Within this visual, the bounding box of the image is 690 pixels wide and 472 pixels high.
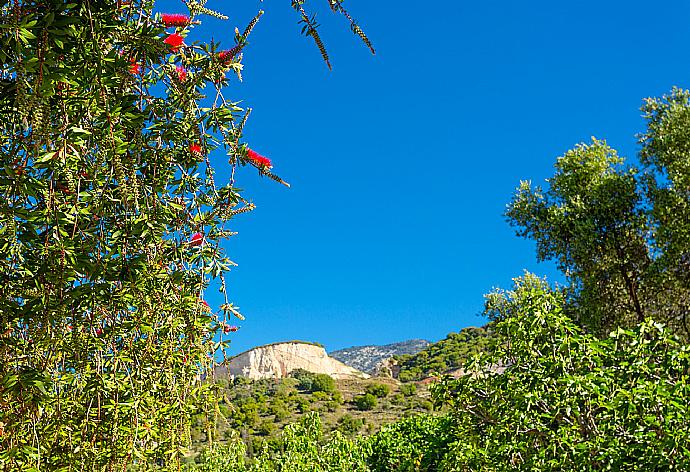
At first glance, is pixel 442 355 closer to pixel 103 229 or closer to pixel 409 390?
pixel 409 390

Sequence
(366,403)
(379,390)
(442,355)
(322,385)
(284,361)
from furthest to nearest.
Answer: (284,361), (442,355), (322,385), (379,390), (366,403)

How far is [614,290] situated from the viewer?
37.2 feet

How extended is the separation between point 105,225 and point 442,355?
31.0 m

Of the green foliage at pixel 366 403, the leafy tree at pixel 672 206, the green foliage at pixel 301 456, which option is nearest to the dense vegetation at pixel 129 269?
the green foliage at pixel 301 456

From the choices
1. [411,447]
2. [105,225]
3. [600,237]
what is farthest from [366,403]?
[105,225]

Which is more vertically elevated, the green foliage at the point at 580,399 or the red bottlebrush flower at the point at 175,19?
the red bottlebrush flower at the point at 175,19

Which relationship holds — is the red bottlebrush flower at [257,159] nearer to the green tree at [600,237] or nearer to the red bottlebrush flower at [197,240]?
the red bottlebrush flower at [197,240]

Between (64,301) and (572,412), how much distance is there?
312cm

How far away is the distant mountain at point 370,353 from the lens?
5219cm

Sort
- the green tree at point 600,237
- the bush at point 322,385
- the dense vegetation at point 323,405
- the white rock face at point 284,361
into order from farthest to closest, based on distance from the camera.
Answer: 1. the white rock face at point 284,361
2. the bush at point 322,385
3. the dense vegetation at point 323,405
4. the green tree at point 600,237

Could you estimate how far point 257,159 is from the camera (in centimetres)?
214

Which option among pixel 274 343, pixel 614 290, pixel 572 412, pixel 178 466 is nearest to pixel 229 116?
pixel 178 466

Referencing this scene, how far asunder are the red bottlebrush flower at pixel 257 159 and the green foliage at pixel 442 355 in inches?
1035

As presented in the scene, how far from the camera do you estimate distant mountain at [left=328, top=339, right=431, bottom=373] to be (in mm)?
52191
